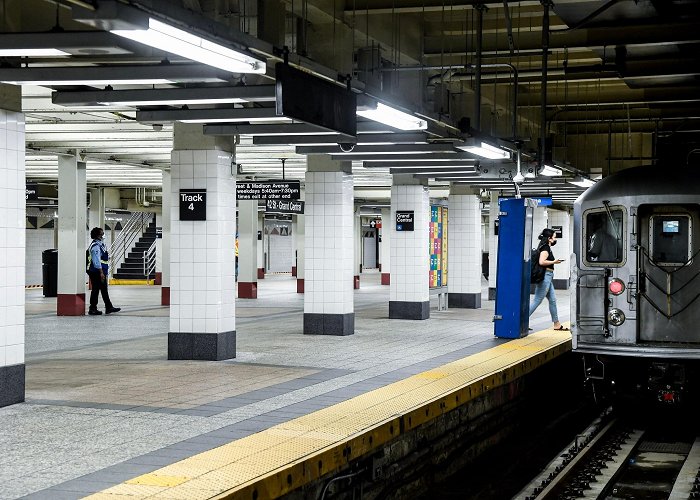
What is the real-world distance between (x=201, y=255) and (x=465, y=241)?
12867 millimetres

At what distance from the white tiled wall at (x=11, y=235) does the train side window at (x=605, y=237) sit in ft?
21.2

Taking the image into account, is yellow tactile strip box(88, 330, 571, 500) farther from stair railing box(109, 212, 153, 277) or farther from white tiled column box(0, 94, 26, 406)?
stair railing box(109, 212, 153, 277)

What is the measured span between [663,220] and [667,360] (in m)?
1.63

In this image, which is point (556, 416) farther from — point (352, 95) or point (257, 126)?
point (352, 95)

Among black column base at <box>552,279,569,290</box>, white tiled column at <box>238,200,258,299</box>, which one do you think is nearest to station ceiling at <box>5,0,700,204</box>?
white tiled column at <box>238,200,258,299</box>

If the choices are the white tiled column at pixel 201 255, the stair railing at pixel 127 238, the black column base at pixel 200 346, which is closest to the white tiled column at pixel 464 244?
the white tiled column at pixel 201 255

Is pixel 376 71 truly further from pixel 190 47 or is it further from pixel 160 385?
pixel 190 47

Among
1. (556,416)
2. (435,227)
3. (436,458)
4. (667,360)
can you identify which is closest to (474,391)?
(436,458)

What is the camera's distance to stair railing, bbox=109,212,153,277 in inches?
1676

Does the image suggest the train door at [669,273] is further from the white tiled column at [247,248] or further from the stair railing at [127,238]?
the stair railing at [127,238]

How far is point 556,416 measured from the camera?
15602mm

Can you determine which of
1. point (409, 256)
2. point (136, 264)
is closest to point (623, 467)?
point (409, 256)

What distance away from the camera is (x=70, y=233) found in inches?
830

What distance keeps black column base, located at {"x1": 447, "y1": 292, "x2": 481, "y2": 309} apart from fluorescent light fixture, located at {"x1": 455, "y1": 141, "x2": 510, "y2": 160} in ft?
36.3
